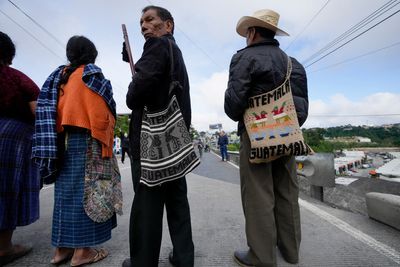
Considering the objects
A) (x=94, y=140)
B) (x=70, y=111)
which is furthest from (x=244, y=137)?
(x=70, y=111)

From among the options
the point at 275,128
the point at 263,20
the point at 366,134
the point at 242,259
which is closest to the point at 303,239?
the point at 242,259

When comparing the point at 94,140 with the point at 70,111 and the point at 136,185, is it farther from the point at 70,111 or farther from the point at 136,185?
the point at 136,185

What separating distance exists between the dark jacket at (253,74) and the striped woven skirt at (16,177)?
1838 millimetres

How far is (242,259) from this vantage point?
6.29ft

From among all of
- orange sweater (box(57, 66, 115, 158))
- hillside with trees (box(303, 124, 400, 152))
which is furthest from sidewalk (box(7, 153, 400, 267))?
hillside with trees (box(303, 124, 400, 152))

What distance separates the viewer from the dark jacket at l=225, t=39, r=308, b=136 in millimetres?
1804

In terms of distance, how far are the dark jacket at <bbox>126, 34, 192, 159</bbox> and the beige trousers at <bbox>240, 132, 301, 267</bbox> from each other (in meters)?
0.76

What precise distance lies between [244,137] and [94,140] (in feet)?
4.03

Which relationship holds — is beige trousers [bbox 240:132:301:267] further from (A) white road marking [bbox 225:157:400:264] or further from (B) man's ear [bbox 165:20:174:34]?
(B) man's ear [bbox 165:20:174:34]

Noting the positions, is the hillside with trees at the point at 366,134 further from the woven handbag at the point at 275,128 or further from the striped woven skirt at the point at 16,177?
the striped woven skirt at the point at 16,177

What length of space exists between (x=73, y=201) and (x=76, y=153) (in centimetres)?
38

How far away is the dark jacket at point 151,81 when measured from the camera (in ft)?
5.06

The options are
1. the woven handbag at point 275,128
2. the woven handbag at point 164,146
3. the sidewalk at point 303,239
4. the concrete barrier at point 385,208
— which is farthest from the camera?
the concrete barrier at point 385,208

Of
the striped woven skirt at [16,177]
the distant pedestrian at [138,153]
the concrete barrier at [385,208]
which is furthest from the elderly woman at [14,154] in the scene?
the concrete barrier at [385,208]
